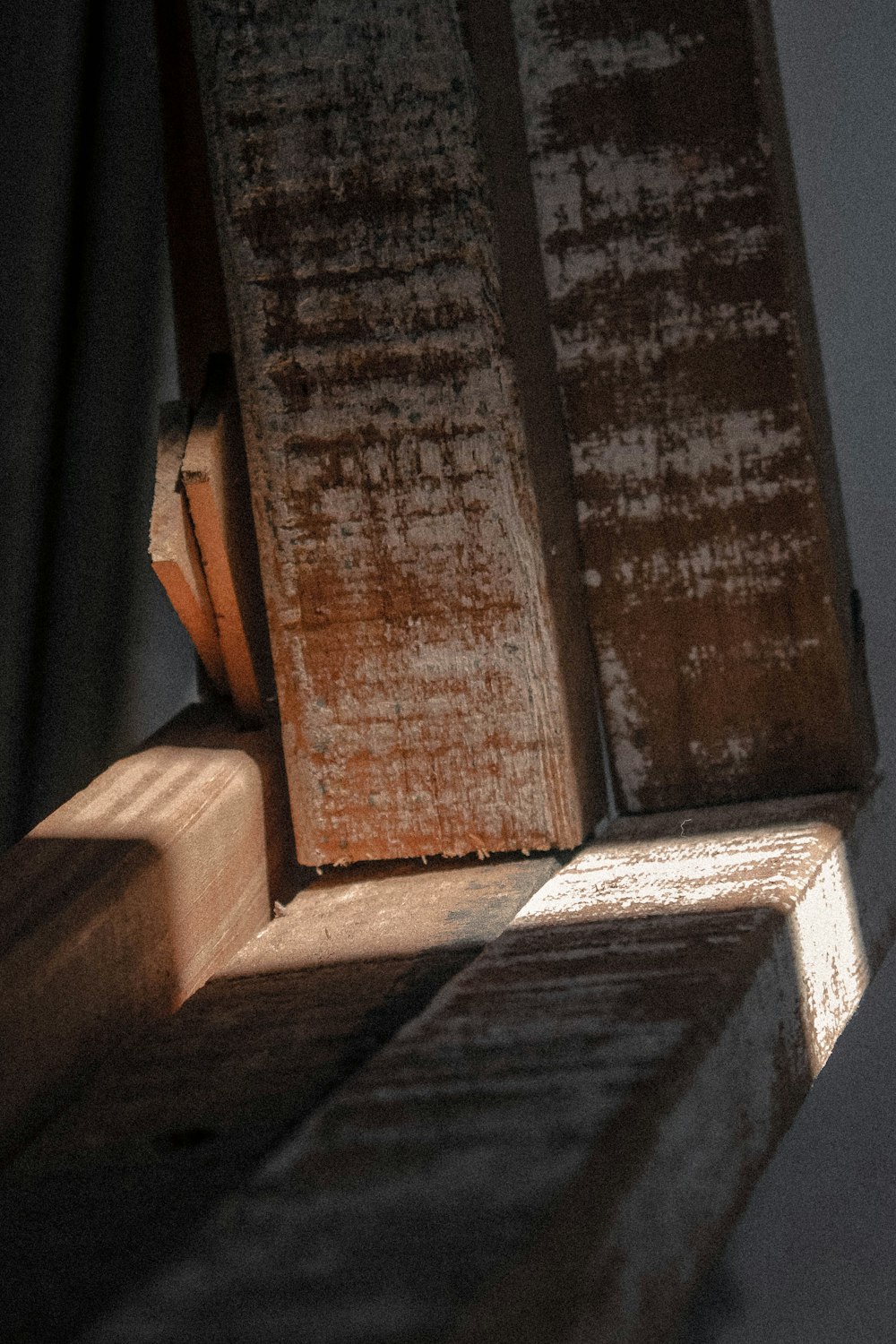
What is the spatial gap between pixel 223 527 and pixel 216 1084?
2.25 ft

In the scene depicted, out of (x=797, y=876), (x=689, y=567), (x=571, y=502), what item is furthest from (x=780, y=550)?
(x=797, y=876)

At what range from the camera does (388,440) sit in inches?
57.6

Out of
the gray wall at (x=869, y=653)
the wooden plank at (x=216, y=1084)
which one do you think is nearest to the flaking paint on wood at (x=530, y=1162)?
the wooden plank at (x=216, y=1084)

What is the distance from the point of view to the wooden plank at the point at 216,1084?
86 cm

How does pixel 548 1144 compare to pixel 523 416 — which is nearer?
pixel 548 1144

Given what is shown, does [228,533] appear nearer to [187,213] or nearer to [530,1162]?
[187,213]

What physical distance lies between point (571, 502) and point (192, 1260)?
1080 mm

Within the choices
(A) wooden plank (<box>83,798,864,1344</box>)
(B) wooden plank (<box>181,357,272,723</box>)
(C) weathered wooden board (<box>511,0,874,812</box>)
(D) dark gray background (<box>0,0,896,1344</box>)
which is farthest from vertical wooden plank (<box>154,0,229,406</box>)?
(A) wooden plank (<box>83,798,864,1344</box>)

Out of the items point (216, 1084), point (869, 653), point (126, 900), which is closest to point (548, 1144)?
point (216, 1084)

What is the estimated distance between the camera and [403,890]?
147cm

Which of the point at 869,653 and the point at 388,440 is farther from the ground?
the point at 388,440

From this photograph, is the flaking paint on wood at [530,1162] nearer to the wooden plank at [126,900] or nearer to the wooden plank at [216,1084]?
the wooden plank at [216,1084]

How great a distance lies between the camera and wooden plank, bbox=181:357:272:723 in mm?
1524

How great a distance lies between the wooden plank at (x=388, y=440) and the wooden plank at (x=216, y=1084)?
5.0 inches
